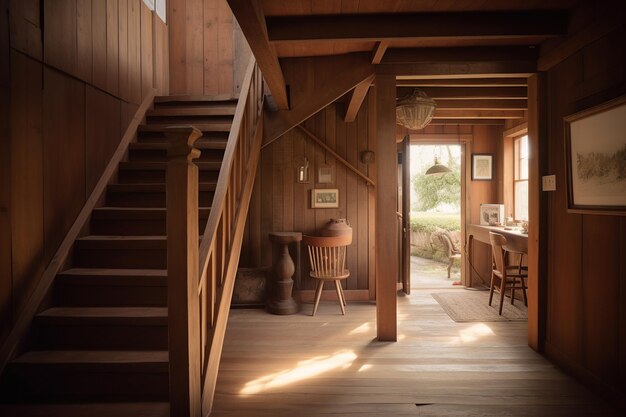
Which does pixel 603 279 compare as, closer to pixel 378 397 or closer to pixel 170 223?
pixel 378 397

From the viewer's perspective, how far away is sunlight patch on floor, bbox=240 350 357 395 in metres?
2.44

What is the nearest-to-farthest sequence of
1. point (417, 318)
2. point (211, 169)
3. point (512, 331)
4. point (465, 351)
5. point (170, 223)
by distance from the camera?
point (170, 223), point (465, 351), point (211, 169), point (512, 331), point (417, 318)

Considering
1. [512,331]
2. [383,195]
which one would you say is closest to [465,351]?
[512,331]

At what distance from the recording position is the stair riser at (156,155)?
341 centimetres

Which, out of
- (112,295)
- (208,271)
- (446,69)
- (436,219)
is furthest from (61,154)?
(436,219)

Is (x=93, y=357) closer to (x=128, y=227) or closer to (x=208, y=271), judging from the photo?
(x=208, y=271)

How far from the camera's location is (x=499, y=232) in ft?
14.8

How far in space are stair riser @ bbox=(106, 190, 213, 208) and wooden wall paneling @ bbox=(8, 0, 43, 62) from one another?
3.64 feet

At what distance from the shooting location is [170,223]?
5.70 ft

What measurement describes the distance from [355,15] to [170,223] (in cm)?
189

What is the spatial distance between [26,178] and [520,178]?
17.7 feet

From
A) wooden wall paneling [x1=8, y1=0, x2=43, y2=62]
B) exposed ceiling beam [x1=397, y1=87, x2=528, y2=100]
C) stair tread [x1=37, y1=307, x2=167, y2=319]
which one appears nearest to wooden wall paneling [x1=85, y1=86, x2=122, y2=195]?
wooden wall paneling [x1=8, y1=0, x2=43, y2=62]

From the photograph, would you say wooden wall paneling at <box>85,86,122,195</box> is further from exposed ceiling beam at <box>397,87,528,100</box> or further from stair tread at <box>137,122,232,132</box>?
exposed ceiling beam at <box>397,87,528,100</box>

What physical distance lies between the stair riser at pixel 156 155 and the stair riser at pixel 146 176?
177 millimetres
